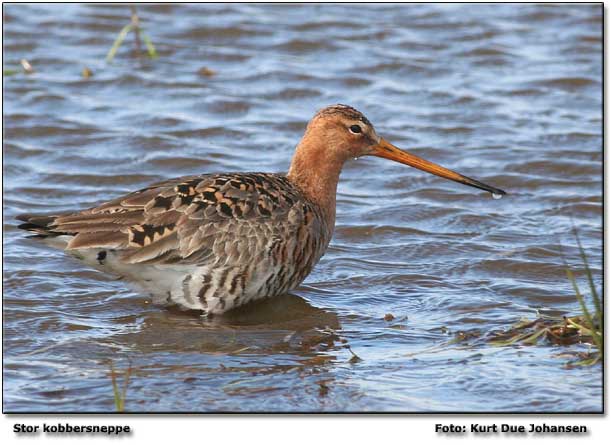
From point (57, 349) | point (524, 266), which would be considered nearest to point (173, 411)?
point (57, 349)

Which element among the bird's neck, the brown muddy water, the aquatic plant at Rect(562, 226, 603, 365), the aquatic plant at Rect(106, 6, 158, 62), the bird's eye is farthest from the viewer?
the aquatic plant at Rect(106, 6, 158, 62)

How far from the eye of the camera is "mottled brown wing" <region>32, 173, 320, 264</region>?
20.6 feet

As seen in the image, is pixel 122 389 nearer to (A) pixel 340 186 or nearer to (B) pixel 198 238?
(B) pixel 198 238

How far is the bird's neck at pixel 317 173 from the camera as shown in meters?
7.20

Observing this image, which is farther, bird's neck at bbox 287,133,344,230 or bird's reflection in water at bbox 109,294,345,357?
bird's neck at bbox 287,133,344,230

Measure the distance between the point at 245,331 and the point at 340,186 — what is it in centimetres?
287

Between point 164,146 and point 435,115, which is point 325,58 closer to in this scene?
point 435,115

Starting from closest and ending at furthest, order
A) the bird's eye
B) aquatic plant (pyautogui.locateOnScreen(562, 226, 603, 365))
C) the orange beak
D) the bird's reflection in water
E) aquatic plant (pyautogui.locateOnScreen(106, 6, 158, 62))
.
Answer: aquatic plant (pyautogui.locateOnScreen(562, 226, 603, 365)) < the bird's reflection in water < the bird's eye < the orange beak < aquatic plant (pyautogui.locateOnScreen(106, 6, 158, 62))

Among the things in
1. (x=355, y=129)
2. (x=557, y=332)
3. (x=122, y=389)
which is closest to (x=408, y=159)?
(x=355, y=129)

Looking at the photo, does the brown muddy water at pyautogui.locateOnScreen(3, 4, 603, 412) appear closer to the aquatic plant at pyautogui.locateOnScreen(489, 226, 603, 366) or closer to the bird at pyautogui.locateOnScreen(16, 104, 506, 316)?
the aquatic plant at pyautogui.locateOnScreen(489, 226, 603, 366)

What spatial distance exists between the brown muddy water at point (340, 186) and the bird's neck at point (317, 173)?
58 centimetres

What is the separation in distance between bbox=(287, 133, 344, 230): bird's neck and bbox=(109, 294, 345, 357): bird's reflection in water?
2.10ft

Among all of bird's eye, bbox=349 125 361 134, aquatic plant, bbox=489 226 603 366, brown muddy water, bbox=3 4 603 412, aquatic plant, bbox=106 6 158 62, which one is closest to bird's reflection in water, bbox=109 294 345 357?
brown muddy water, bbox=3 4 603 412

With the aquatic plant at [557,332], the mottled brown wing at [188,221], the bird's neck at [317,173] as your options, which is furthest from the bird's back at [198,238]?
the aquatic plant at [557,332]
